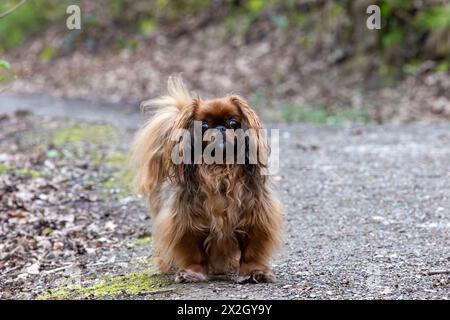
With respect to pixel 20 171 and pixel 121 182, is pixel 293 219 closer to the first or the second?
pixel 121 182

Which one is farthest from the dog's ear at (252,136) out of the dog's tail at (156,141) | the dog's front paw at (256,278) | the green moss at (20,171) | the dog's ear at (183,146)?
the green moss at (20,171)

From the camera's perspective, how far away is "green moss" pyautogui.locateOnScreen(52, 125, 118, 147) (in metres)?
11.3

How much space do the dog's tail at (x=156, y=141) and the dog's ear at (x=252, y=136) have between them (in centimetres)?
56

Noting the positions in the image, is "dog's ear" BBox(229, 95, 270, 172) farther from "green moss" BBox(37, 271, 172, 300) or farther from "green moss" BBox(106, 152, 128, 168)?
"green moss" BBox(106, 152, 128, 168)

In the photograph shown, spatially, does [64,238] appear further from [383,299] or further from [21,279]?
[383,299]

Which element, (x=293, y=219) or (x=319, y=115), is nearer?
(x=293, y=219)

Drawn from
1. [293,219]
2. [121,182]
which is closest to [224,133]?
[293,219]

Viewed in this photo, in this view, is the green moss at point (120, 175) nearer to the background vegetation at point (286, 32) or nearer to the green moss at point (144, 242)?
the green moss at point (144, 242)

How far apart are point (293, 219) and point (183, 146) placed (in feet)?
7.98

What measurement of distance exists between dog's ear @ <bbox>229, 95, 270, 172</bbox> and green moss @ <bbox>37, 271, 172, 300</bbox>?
1.02 m

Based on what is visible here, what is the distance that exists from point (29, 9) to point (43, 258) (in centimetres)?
1938

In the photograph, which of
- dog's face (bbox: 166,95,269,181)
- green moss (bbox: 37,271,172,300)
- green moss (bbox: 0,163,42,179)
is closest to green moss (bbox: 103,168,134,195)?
green moss (bbox: 0,163,42,179)

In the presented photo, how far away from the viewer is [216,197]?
4961 millimetres
